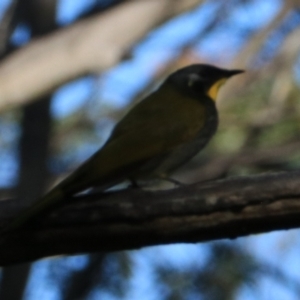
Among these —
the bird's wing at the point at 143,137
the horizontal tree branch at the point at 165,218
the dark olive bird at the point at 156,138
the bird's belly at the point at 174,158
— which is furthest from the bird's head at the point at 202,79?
the horizontal tree branch at the point at 165,218

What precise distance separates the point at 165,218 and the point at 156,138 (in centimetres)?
84

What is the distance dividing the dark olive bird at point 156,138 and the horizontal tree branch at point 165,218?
0.07 meters

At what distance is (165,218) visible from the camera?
9.02 feet

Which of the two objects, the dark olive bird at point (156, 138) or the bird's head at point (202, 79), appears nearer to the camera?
the dark olive bird at point (156, 138)

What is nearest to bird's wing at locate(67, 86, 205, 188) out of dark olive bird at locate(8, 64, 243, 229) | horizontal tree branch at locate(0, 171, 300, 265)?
dark olive bird at locate(8, 64, 243, 229)

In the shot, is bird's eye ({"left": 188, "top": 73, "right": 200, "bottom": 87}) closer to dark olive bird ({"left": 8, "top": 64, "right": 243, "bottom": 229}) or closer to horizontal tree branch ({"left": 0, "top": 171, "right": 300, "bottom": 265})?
dark olive bird ({"left": 8, "top": 64, "right": 243, "bottom": 229})

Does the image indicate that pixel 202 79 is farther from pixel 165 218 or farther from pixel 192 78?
pixel 165 218

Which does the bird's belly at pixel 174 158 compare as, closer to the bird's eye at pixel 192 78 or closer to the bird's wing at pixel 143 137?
the bird's wing at pixel 143 137

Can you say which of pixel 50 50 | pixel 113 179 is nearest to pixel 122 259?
pixel 50 50

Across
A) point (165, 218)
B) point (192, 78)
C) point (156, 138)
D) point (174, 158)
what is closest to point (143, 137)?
point (156, 138)

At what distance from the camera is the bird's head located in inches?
174

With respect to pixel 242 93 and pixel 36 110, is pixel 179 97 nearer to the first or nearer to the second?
pixel 36 110

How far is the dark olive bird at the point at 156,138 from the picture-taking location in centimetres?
302

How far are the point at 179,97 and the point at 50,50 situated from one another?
1.71 meters
